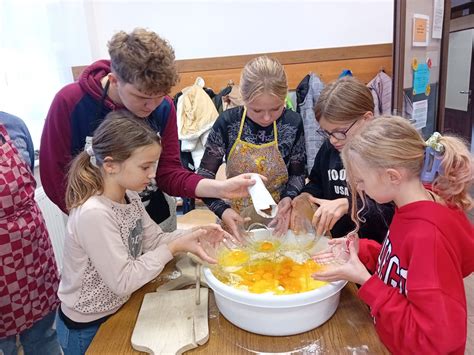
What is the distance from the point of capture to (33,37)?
2238mm

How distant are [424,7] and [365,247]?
1953mm

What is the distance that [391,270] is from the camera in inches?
30.2

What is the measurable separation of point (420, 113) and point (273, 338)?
2184 mm

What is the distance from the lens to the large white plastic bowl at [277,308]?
0.72 meters

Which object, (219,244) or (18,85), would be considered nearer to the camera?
(219,244)

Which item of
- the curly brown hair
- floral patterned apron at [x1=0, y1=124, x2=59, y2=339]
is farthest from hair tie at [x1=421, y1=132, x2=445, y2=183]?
floral patterned apron at [x1=0, y1=124, x2=59, y2=339]

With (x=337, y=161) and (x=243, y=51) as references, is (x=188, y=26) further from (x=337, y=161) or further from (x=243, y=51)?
(x=337, y=161)

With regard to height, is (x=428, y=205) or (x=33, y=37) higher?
(x=33, y=37)

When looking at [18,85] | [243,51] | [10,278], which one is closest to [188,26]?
[243,51]

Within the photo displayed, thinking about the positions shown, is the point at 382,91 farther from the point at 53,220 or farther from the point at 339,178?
the point at 53,220

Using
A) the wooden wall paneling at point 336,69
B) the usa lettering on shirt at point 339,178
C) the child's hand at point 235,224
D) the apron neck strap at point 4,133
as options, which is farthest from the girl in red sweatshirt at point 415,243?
the wooden wall paneling at point 336,69

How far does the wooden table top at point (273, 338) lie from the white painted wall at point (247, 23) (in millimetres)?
2368

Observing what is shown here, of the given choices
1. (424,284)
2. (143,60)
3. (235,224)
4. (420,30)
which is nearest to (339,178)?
(235,224)

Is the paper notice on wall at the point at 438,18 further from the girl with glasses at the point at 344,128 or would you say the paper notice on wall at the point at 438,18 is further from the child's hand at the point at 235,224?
the child's hand at the point at 235,224
